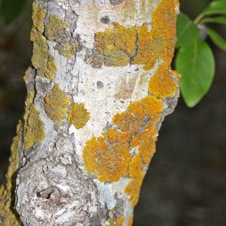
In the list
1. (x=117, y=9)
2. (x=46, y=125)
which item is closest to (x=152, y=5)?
(x=117, y=9)

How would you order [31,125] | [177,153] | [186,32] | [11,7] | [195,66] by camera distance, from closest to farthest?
1. [31,125]
2. [186,32]
3. [195,66]
4. [11,7]
5. [177,153]

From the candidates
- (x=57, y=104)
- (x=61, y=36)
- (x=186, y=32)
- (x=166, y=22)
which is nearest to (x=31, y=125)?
(x=57, y=104)

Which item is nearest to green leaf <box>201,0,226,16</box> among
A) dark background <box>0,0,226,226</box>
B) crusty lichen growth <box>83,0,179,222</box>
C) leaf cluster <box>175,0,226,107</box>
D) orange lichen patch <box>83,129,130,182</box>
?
leaf cluster <box>175,0,226,107</box>

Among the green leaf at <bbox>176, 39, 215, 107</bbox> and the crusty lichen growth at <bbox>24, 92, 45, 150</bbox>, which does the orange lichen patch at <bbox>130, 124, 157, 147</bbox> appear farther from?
the green leaf at <bbox>176, 39, 215, 107</bbox>

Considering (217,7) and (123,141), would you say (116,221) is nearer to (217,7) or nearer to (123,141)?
(123,141)

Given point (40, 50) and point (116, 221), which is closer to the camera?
point (40, 50)

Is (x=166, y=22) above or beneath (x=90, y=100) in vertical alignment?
above

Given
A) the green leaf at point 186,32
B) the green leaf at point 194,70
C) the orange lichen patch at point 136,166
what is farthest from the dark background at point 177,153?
the orange lichen patch at point 136,166
